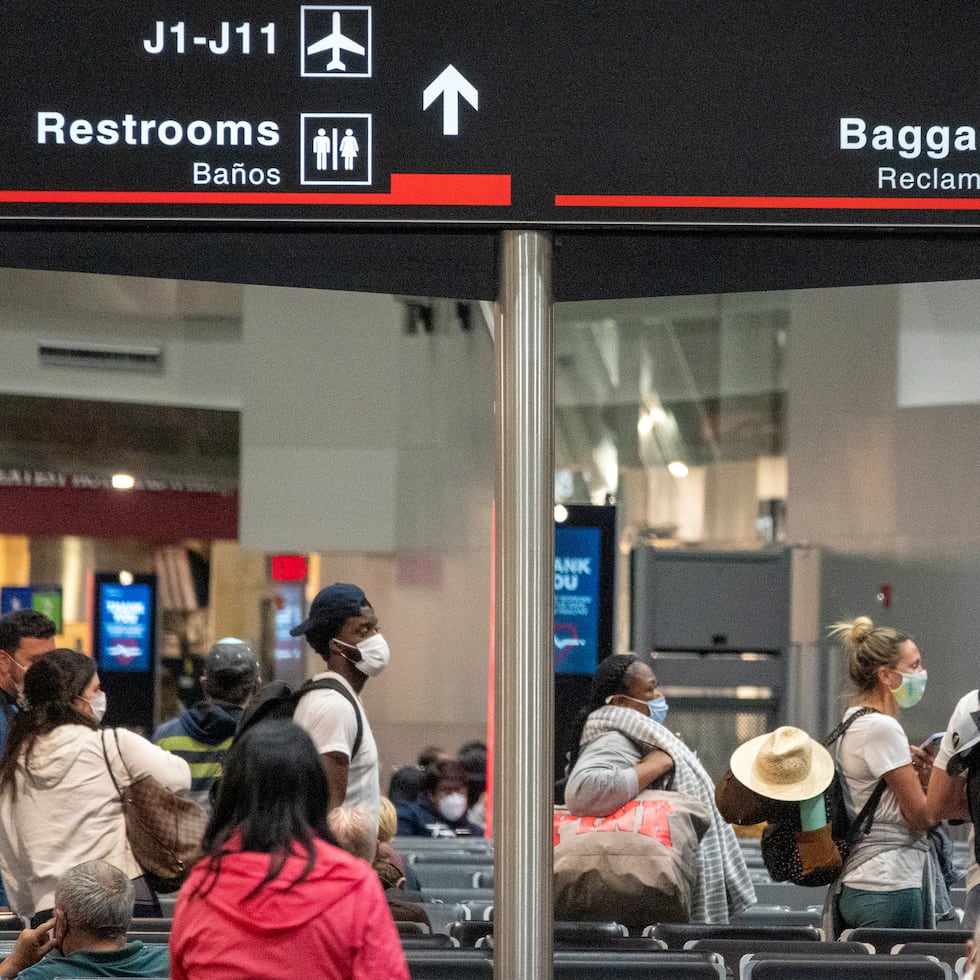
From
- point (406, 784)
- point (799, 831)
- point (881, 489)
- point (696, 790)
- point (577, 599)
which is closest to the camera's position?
point (799, 831)

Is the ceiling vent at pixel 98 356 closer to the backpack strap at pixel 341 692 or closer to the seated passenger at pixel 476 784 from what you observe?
the seated passenger at pixel 476 784

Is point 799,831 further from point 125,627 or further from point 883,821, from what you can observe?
point 125,627

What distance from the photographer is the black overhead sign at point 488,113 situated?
9.85 ft

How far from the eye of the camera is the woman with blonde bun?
14.3 ft

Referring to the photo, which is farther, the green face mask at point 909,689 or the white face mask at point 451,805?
the white face mask at point 451,805

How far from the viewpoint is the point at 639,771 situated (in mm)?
4516

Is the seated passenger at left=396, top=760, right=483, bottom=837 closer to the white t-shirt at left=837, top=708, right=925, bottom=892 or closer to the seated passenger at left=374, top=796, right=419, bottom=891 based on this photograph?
the seated passenger at left=374, top=796, right=419, bottom=891

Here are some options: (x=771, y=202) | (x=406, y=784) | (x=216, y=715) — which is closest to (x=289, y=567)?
(x=406, y=784)

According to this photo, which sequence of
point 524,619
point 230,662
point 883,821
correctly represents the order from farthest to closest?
point 230,662, point 883,821, point 524,619

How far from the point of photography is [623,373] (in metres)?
17.9

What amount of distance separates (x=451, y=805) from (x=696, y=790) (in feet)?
19.5

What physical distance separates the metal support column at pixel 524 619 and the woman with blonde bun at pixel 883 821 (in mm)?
1645

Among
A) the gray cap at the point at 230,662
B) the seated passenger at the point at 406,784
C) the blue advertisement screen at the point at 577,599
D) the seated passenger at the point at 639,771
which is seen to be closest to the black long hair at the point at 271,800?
the seated passenger at the point at 639,771

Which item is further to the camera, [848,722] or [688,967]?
[848,722]
